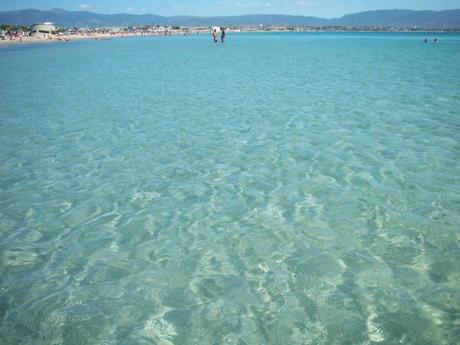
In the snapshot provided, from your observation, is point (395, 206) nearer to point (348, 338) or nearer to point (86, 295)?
point (348, 338)

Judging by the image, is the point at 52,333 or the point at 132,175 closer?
the point at 52,333

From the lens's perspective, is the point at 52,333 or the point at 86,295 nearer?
the point at 52,333

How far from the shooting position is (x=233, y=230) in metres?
6.65

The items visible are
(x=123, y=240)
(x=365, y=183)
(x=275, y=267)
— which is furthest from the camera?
(x=365, y=183)

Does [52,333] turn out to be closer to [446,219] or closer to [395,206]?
[395,206]

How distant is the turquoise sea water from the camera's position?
4.64m

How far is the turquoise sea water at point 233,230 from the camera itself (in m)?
4.64

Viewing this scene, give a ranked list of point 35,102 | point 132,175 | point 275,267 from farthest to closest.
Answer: point 35,102 < point 132,175 < point 275,267

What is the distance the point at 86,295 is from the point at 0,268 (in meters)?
1.90

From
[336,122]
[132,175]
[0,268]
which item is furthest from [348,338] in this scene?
[336,122]

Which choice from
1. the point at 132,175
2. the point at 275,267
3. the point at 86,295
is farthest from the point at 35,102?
the point at 275,267

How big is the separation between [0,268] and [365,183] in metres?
8.02

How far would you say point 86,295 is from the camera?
5.17 m

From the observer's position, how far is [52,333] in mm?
4516
